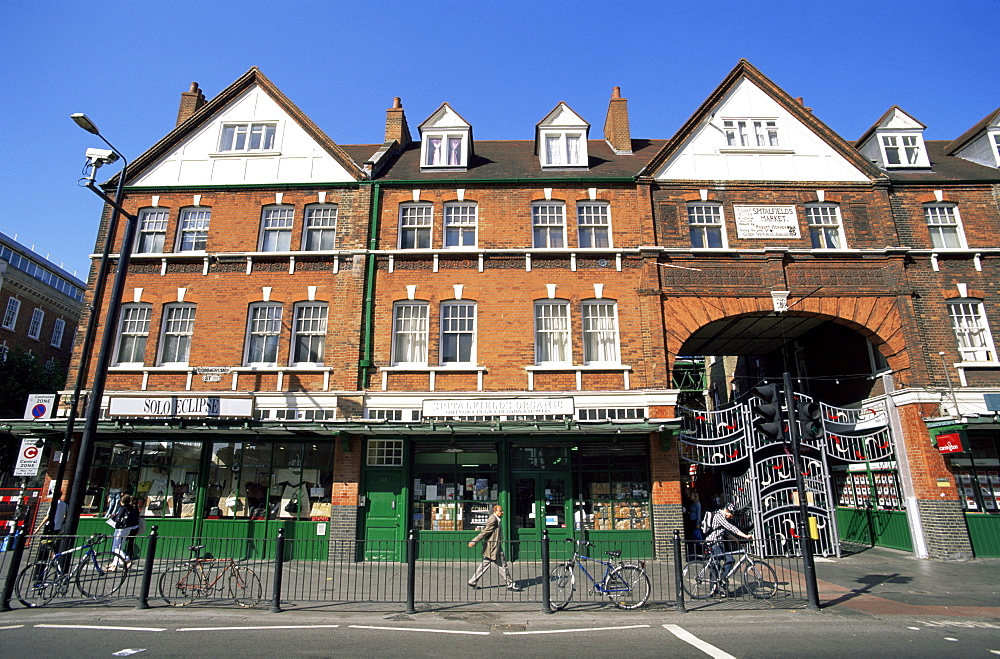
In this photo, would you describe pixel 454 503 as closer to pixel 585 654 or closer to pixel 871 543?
pixel 585 654

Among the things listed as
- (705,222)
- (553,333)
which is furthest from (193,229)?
(705,222)

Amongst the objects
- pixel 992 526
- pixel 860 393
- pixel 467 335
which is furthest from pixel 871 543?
pixel 467 335

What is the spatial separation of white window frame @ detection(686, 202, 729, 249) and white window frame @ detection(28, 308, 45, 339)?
3564cm

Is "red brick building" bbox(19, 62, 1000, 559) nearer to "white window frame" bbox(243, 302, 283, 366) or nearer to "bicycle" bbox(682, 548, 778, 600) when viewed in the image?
"white window frame" bbox(243, 302, 283, 366)

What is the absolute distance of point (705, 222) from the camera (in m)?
17.6

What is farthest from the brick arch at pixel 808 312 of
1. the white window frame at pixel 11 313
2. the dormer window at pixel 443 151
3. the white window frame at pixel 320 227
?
the white window frame at pixel 11 313

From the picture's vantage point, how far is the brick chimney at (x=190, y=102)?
816 inches

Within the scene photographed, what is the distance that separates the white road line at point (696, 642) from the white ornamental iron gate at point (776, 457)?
7683 millimetres

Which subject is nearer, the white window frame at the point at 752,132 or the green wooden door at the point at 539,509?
the green wooden door at the point at 539,509

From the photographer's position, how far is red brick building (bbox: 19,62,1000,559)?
15.5 meters

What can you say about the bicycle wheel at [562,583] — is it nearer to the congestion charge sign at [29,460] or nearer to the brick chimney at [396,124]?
the congestion charge sign at [29,460]

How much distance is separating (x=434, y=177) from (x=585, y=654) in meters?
15.2

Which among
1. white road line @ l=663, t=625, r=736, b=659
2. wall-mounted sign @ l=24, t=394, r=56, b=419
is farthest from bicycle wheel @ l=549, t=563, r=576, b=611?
wall-mounted sign @ l=24, t=394, r=56, b=419

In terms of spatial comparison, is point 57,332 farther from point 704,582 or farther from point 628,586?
point 704,582
